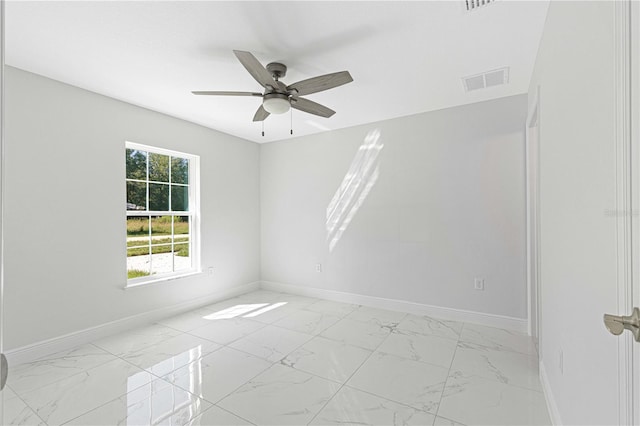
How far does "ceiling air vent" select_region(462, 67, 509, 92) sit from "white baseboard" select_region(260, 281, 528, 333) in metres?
2.49

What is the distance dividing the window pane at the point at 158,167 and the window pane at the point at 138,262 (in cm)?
93

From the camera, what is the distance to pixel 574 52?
4.45 feet

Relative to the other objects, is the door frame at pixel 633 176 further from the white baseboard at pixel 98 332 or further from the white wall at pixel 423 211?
the white baseboard at pixel 98 332

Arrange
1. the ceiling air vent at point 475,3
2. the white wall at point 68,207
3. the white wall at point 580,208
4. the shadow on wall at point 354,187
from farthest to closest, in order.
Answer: the shadow on wall at point 354,187 < the white wall at point 68,207 < the ceiling air vent at point 475,3 < the white wall at point 580,208

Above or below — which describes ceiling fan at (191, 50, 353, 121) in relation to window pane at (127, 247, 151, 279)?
above

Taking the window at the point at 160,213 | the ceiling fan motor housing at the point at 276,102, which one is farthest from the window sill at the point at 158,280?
the ceiling fan motor housing at the point at 276,102

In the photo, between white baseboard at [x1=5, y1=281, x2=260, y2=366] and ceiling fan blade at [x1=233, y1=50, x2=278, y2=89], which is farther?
white baseboard at [x1=5, y1=281, x2=260, y2=366]

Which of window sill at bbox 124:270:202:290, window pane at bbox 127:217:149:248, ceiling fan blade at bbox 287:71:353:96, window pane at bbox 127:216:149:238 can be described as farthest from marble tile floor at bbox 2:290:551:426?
ceiling fan blade at bbox 287:71:353:96

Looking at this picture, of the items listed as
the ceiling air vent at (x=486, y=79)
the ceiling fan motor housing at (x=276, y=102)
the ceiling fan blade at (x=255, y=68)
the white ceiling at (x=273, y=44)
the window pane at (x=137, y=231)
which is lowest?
the window pane at (x=137, y=231)

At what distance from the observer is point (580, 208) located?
1.30 metres

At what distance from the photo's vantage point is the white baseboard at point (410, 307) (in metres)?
3.18

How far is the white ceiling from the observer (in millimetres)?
1864

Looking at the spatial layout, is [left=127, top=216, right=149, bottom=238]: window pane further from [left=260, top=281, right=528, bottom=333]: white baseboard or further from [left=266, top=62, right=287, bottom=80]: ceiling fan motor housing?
[left=266, top=62, right=287, bottom=80]: ceiling fan motor housing

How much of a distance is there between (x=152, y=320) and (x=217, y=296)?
0.95 meters
